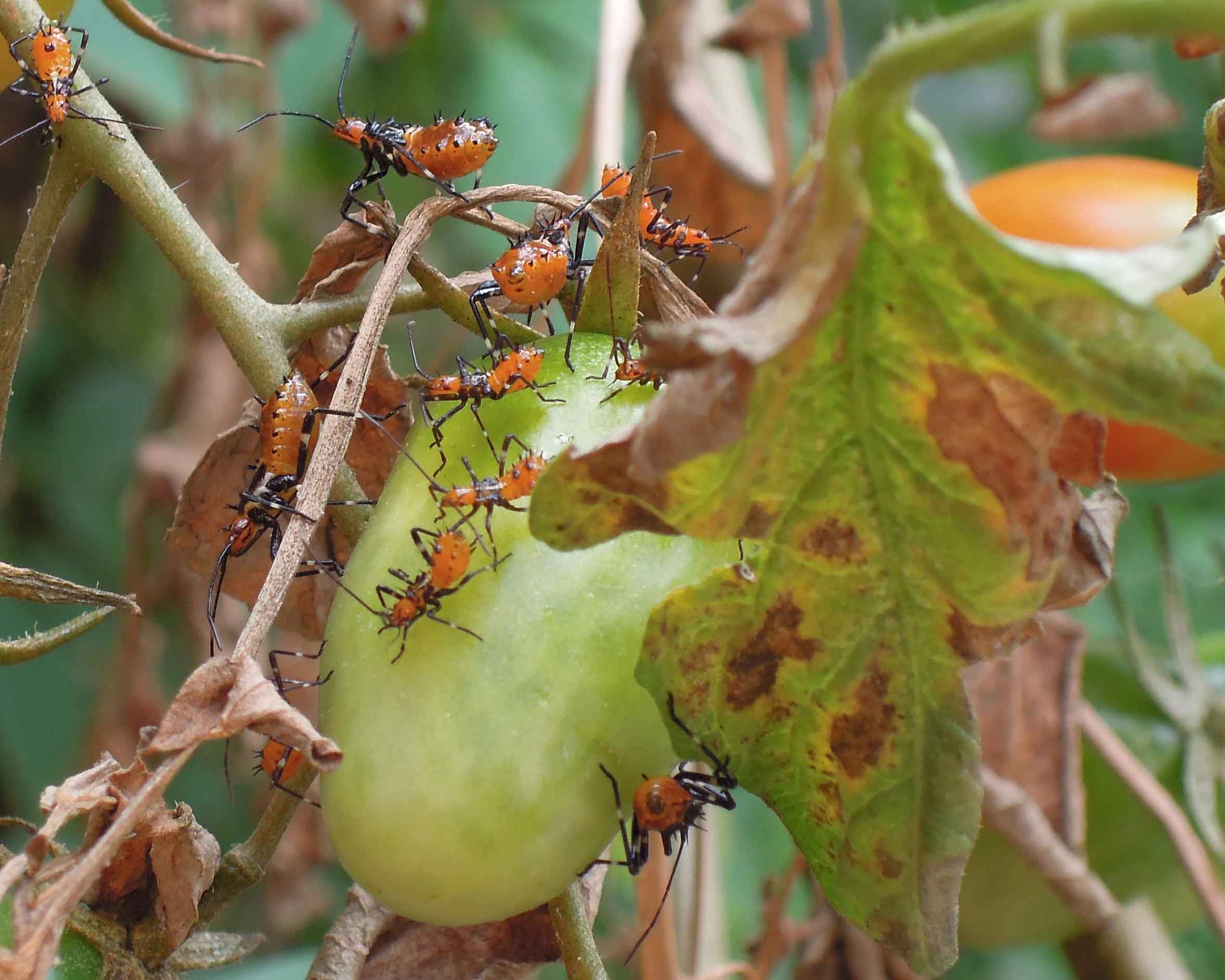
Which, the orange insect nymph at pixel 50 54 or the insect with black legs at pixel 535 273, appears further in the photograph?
the orange insect nymph at pixel 50 54

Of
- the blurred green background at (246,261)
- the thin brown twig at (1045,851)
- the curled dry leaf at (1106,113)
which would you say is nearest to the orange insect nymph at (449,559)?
the thin brown twig at (1045,851)

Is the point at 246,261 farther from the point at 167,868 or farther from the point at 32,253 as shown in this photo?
the point at 167,868

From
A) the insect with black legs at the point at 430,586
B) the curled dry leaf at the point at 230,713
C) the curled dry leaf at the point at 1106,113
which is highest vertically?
the curled dry leaf at the point at 1106,113

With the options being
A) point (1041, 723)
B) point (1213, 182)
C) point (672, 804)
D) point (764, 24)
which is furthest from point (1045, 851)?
point (764, 24)

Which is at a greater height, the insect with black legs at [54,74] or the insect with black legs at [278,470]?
the insect with black legs at [54,74]

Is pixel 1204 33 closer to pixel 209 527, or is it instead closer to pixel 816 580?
pixel 816 580

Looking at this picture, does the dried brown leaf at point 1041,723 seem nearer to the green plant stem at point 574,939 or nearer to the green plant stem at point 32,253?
the green plant stem at point 574,939
